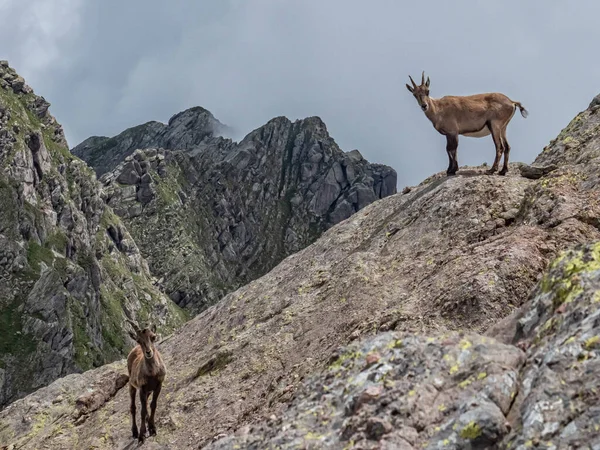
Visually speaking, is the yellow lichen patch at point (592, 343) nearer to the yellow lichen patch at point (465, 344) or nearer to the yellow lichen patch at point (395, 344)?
the yellow lichen patch at point (465, 344)

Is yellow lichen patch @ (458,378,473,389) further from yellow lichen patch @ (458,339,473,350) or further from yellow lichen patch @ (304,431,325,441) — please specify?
yellow lichen patch @ (304,431,325,441)

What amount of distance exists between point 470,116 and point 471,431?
1979 centimetres

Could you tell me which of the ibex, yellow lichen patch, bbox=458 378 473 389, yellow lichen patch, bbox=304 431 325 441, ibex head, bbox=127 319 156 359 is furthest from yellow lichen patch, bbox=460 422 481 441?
the ibex

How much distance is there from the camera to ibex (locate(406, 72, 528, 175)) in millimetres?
25453

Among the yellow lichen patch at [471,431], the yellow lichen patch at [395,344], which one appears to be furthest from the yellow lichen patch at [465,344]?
the yellow lichen patch at [471,431]

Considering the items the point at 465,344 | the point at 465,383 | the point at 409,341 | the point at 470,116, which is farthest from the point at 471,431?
the point at 470,116

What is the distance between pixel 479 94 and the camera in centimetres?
2622

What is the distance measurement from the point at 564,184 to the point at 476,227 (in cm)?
344

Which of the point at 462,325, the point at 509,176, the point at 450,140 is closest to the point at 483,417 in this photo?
the point at 462,325

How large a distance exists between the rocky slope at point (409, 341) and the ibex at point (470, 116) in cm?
182

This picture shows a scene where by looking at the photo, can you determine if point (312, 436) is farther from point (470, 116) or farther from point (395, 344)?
point (470, 116)

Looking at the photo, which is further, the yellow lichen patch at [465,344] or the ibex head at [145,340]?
the ibex head at [145,340]

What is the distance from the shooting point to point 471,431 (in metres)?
8.68

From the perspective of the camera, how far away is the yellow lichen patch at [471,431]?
28.3ft
